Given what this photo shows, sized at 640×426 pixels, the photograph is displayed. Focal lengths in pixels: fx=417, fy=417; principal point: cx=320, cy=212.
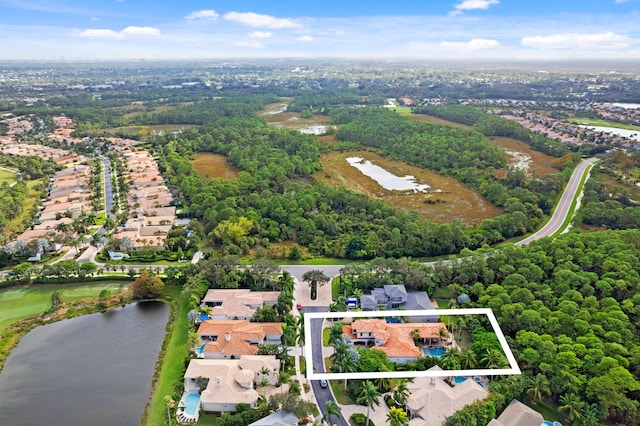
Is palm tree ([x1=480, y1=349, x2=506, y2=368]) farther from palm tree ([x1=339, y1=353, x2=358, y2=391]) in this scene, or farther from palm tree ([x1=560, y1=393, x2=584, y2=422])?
palm tree ([x1=339, y1=353, x2=358, y2=391])

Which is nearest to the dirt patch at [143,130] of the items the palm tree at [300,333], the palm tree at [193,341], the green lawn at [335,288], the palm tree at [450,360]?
the green lawn at [335,288]

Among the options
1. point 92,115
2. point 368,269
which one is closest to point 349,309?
point 368,269

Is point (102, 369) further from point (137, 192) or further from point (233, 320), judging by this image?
point (137, 192)

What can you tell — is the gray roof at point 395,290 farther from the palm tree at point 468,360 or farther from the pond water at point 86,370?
the pond water at point 86,370

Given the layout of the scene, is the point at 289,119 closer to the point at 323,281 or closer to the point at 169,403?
the point at 323,281

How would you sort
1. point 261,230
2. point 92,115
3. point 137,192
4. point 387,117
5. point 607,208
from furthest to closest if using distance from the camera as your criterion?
point 92,115
point 387,117
point 137,192
point 607,208
point 261,230

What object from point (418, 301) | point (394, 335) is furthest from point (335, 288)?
point (394, 335)
